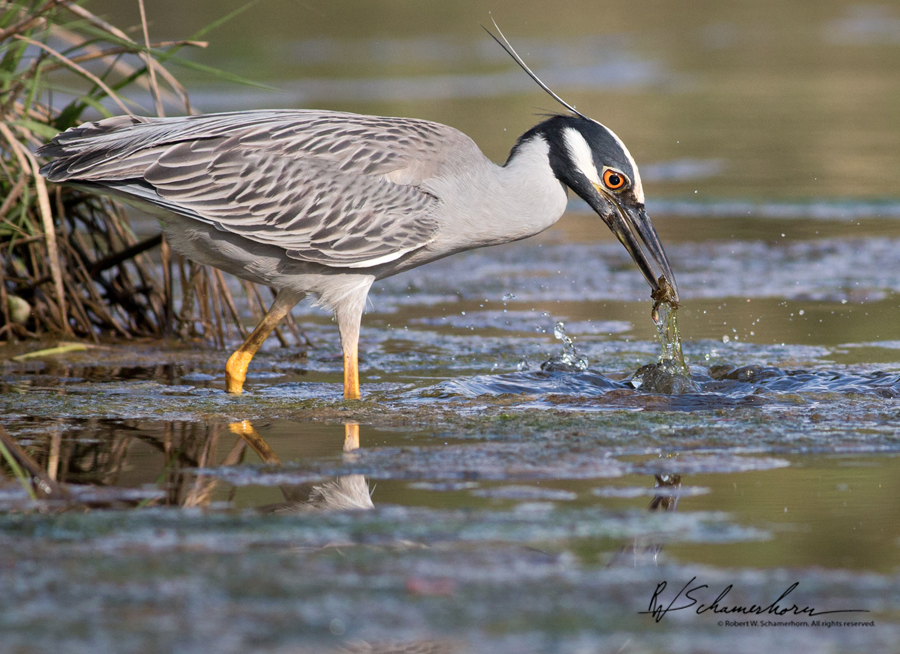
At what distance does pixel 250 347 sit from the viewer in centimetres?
643

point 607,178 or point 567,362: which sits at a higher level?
point 607,178

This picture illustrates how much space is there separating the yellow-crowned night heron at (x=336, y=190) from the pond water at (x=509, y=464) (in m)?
0.64

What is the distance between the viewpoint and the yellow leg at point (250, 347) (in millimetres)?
6328

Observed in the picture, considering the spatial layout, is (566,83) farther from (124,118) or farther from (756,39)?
(124,118)

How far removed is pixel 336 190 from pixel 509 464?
7.32ft

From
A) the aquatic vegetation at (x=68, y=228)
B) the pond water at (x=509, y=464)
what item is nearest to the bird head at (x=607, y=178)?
the pond water at (x=509, y=464)

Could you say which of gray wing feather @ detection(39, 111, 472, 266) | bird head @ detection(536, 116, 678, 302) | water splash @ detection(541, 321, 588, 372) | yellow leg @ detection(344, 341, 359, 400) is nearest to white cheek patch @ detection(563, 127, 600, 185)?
bird head @ detection(536, 116, 678, 302)

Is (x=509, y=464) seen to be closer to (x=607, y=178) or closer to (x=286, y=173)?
(x=607, y=178)

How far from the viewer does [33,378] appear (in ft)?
21.3

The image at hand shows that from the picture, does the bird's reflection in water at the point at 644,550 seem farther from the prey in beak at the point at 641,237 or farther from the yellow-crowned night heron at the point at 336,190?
the prey in beak at the point at 641,237

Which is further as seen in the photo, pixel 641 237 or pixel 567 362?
pixel 567 362

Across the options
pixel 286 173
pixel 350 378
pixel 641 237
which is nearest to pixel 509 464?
pixel 350 378

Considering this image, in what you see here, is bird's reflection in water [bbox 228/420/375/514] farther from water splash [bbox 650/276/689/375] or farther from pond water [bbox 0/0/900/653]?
water splash [bbox 650/276/689/375]

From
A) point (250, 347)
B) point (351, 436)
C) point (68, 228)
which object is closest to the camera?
point (351, 436)
